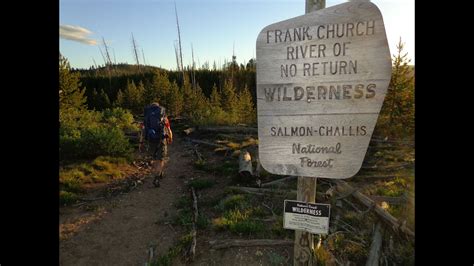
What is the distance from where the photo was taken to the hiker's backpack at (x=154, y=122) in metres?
9.00

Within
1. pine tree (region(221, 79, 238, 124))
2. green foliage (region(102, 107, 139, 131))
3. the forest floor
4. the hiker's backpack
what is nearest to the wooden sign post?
the forest floor

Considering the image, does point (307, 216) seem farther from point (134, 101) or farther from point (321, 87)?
point (134, 101)

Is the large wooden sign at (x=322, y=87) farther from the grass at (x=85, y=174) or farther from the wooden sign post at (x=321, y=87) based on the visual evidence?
the grass at (x=85, y=174)

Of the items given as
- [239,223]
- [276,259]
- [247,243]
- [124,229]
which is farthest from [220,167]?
[276,259]

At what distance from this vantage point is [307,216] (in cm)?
321

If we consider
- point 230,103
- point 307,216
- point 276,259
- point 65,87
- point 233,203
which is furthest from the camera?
point 230,103

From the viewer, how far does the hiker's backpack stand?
354 inches

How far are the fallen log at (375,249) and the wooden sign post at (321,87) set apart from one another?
1.87 meters

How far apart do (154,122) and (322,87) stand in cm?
679

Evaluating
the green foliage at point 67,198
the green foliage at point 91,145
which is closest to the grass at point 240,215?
the green foliage at point 67,198

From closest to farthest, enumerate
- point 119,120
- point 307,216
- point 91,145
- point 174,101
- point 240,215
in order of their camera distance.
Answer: point 307,216 → point 240,215 → point 91,145 → point 119,120 → point 174,101

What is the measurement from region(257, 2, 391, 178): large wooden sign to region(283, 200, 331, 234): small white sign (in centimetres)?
33
